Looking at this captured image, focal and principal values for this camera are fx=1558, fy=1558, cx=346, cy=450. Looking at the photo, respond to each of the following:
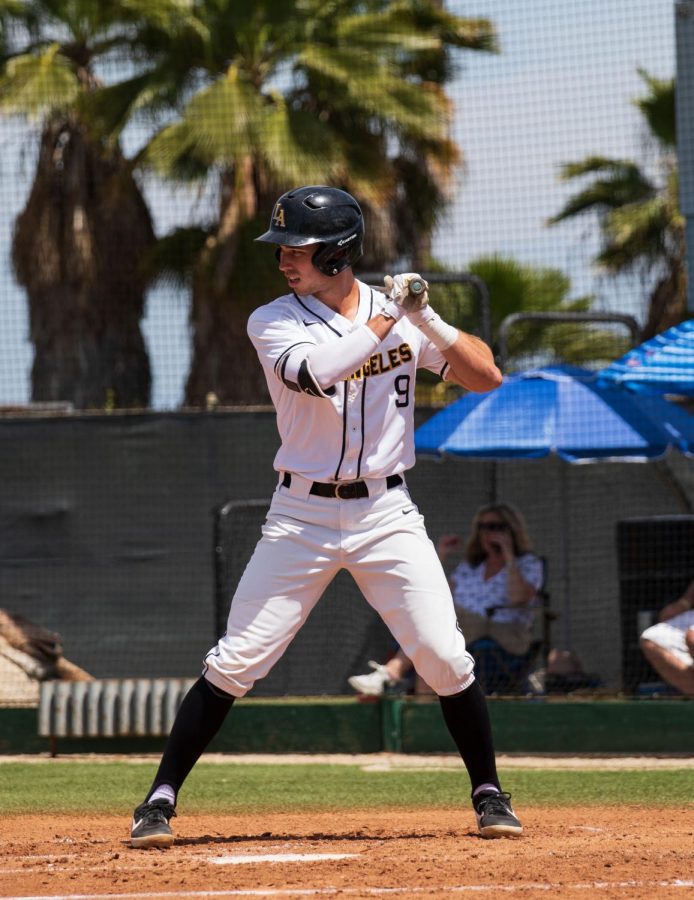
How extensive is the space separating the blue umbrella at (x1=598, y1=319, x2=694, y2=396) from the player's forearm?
13.0ft

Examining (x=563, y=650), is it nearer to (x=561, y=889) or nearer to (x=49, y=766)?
(x=49, y=766)

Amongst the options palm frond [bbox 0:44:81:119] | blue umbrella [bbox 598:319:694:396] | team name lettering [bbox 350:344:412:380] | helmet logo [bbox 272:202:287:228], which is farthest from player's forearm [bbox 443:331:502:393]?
palm frond [bbox 0:44:81:119]

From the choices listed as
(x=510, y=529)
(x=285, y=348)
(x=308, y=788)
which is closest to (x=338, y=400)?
(x=285, y=348)

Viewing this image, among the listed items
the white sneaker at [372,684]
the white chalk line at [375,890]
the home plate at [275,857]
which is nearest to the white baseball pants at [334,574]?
the home plate at [275,857]

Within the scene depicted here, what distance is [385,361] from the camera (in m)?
4.81

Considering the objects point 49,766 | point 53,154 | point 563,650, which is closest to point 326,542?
point 49,766

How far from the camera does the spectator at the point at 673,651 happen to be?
8.11m

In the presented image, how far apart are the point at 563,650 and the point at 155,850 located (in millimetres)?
5442

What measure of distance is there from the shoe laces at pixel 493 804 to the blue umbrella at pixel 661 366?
4287mm

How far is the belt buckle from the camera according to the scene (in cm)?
473

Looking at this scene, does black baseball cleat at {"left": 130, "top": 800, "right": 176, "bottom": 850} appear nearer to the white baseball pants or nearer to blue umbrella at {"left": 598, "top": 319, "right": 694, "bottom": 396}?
the white baseball pants

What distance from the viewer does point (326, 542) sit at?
4.71 m

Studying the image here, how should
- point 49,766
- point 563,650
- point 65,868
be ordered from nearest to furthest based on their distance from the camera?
point 65,868 → point 49,766 → point 563,650

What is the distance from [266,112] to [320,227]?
12.7 metres
